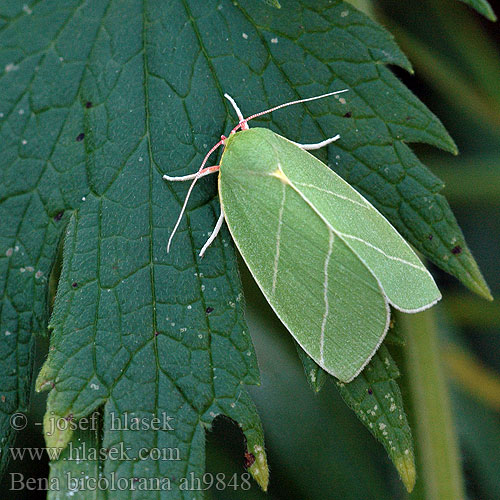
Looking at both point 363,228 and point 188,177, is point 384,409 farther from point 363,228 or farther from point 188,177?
point 188,177

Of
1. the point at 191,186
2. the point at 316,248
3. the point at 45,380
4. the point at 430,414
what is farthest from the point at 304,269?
the point at 430,414

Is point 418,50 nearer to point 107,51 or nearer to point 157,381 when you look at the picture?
point 107,51

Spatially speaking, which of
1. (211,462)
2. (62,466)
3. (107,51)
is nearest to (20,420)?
(62,466)

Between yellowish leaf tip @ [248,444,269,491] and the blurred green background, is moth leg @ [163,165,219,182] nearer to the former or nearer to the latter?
the blurred green background

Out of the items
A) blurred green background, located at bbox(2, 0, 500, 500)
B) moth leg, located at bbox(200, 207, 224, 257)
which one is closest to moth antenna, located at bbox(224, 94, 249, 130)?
moth leg, located at bbox(200, 207, 224, 257)

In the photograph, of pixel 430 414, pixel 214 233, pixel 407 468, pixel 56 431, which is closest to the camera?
pixel 56 431

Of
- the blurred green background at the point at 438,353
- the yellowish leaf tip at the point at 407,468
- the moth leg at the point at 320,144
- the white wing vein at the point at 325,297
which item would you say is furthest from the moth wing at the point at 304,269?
the blurred green background at the point at 438,353
